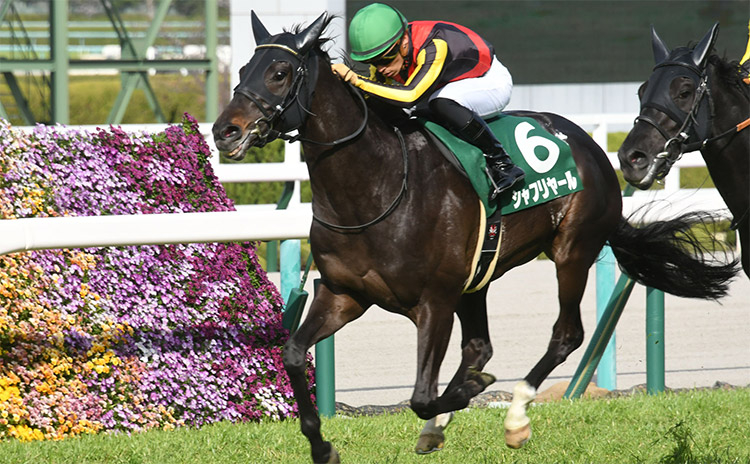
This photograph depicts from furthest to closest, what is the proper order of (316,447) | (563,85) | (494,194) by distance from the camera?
(563,85)
(494,194)
(316,447)

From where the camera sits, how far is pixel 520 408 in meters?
4.25

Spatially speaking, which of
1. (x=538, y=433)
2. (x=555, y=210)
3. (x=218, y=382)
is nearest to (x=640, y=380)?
(x=538, y=433)

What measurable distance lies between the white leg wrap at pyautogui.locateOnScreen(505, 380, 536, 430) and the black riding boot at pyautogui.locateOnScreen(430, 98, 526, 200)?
75cm

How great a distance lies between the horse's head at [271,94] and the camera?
3.59 meters

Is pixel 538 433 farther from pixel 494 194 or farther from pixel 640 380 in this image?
pixel 640 380

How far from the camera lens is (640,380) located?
6.69 metres

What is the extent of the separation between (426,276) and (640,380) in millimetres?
3128

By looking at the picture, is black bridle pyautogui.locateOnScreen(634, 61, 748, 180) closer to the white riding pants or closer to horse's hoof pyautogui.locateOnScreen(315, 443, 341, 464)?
the white riding pants

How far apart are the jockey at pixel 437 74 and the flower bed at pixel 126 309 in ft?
4.67

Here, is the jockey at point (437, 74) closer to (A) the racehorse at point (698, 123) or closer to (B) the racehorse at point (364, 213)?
(B) the racehorse at point (364, 213)

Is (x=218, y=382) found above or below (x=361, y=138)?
below

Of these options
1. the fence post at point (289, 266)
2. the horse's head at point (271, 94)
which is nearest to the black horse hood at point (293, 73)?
the horse's head at point (271, 94)

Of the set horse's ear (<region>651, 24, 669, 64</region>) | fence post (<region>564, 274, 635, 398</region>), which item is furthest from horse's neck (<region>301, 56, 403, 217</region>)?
fence post (<region>564, 274, 635, 398</region>)

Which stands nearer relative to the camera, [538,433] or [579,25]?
[538,433]
